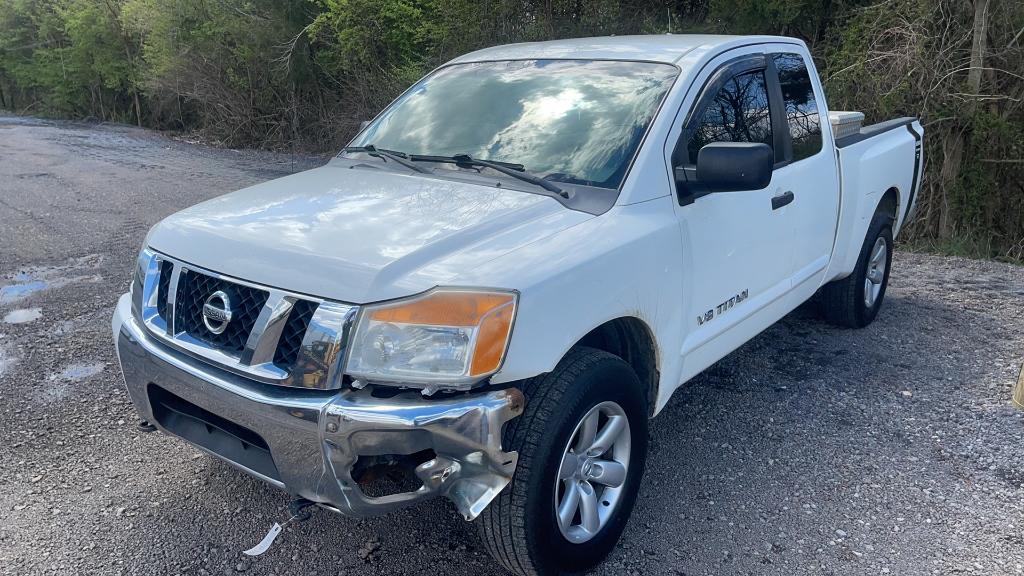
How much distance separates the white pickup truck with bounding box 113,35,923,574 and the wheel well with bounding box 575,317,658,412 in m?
0.01

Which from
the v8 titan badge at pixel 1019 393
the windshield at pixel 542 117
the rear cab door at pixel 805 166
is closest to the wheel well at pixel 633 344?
the windshield at pixel 542 117

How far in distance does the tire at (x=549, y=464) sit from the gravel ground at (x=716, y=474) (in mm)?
353

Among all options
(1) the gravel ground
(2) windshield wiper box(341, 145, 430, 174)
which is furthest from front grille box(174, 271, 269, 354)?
(2) windshield wiper box(341, 145, 430, 174)

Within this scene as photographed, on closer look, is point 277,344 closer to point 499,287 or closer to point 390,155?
point 499,287

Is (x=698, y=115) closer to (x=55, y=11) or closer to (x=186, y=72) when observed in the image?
(x=186, y=72)

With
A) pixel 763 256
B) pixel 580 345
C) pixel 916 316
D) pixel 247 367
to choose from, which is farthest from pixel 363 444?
pixel 916 316

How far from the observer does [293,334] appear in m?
2.61

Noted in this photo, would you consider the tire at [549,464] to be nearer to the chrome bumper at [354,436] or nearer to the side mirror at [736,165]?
the chrome bumper at [354,436]

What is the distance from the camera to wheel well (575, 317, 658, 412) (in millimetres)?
3125

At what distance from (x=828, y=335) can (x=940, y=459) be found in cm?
173

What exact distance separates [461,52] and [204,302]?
1216 centimetres

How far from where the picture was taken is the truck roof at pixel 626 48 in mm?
3803

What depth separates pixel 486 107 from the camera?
3.85 m

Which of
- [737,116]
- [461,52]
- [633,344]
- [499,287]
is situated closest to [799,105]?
[737,116]
